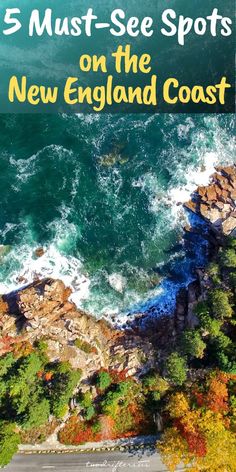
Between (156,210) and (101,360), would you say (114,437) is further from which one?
(156,210)

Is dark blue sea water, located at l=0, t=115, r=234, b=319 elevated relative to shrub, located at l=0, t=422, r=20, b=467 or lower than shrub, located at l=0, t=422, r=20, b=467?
elevated

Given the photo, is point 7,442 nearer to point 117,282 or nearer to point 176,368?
point 176,368

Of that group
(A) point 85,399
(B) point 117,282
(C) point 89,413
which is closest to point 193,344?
(B) point 117,282

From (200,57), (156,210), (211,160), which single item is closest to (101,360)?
(156,210)

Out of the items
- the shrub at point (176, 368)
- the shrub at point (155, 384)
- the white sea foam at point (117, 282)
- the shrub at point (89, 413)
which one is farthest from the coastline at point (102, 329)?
the white sea foam at point (117, 282)

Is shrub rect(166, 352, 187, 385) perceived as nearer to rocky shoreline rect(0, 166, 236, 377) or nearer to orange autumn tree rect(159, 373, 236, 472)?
orange autumn tree rect(159, 373, 236, 472)

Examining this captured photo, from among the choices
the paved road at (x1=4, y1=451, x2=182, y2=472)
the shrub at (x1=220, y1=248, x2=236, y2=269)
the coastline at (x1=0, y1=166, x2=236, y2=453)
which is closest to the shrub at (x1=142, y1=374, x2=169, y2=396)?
the coastline at (x1=0, y1=166, x2=236, y2=453)
